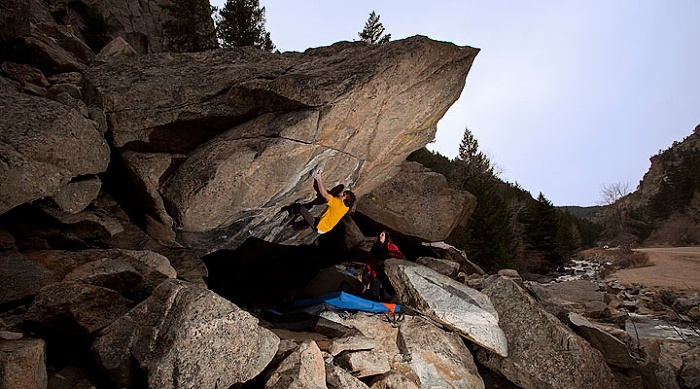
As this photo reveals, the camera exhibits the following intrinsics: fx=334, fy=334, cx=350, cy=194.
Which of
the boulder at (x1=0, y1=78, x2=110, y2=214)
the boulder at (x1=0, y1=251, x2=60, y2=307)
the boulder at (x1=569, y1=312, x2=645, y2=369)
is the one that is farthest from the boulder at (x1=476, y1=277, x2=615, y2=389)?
the boulder at (x1=0, y1=78, x2=110, y2=214)

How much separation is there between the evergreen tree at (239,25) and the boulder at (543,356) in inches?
985

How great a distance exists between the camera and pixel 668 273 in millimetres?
28656

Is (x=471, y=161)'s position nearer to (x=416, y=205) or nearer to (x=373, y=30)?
(x=373, y=30)

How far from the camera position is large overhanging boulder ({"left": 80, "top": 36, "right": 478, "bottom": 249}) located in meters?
7.24

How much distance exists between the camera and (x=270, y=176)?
24.6ft

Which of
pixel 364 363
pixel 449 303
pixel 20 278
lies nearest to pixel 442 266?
pixel 449 303

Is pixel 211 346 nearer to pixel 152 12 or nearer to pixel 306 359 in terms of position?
pixel 306 359

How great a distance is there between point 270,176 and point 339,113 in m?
2.10

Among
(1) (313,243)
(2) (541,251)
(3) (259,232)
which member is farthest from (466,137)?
(3) (259,232)

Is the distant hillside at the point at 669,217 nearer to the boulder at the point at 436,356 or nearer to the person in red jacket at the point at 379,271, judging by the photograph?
the boulder at the point at 436,356

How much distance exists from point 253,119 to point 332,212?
120 inches

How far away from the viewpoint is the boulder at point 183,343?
14.2 feet

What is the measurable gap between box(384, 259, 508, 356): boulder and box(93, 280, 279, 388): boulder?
451 cm

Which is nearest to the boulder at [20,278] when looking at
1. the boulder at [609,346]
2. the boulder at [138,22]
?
the boulder at [609,346]
